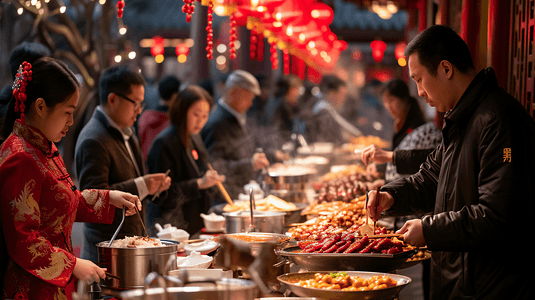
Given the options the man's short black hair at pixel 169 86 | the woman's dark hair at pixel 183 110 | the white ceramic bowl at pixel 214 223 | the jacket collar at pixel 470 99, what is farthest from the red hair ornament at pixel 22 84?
the man's short black hair at pixel 169 86

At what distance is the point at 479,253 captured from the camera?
6.64 ft

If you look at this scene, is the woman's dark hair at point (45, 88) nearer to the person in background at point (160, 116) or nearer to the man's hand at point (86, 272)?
the man's hand at point (86, 272)

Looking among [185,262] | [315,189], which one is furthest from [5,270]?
[315,189]

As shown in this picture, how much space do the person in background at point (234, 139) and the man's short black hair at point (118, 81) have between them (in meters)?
2.15

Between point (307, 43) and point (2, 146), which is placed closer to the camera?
point (2, 146)

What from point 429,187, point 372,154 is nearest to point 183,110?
point 372,154

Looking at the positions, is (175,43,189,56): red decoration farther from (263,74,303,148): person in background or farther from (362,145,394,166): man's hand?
(362,145,394,166): man's hand

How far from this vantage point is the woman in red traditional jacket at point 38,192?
72.0 inches

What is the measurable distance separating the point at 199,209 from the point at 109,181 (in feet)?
4.28

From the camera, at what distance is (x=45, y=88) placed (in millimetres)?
2025

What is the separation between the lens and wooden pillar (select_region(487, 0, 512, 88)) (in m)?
3.07

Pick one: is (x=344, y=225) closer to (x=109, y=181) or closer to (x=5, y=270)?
(x=109, y=181)

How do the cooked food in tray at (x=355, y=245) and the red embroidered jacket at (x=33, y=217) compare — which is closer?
the red embroidered jacket at (x=33, y=217)

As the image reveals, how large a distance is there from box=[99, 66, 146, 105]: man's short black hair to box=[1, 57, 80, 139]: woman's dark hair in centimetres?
116
